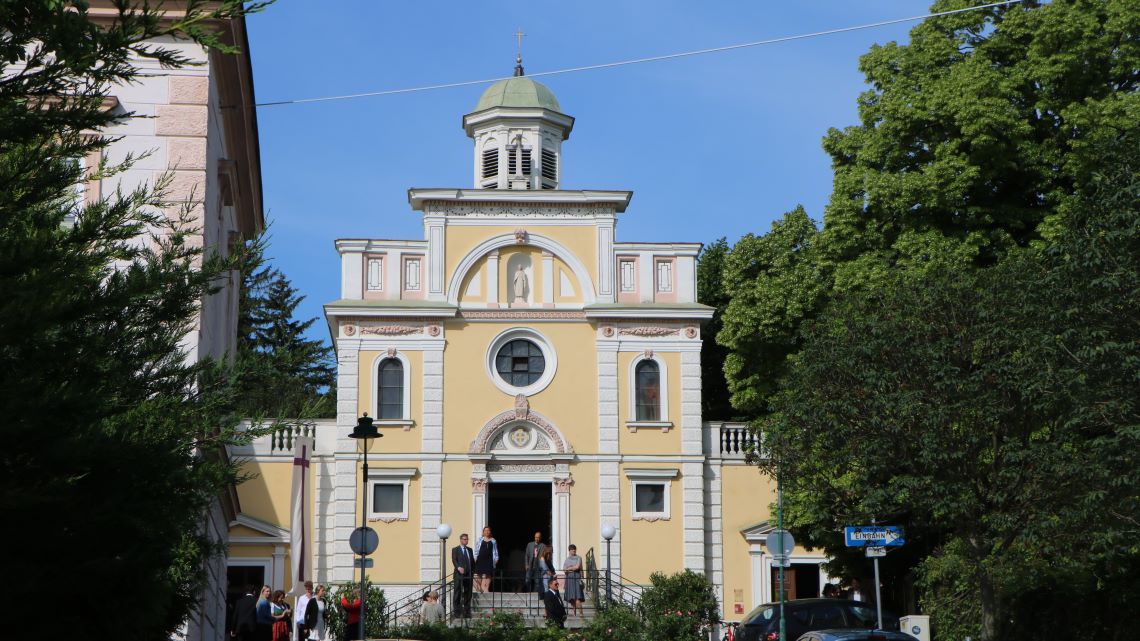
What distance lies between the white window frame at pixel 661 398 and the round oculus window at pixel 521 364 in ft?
7.47

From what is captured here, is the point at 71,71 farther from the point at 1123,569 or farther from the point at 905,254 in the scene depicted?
the point at 905,254

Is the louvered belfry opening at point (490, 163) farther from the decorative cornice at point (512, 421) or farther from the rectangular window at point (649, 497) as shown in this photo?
the rectangular window at point (649, 497)

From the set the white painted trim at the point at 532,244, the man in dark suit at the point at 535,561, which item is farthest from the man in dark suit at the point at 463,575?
the white painted trim at the point at 532,244

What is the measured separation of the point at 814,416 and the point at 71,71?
19.1 metres

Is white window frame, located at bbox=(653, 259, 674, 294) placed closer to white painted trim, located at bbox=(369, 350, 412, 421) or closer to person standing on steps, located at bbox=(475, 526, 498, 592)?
white painted trim, located at bbox=(369, 350, 412, 421)

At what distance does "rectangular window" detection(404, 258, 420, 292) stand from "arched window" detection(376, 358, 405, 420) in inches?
75.4

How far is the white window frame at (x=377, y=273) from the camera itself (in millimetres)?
38562

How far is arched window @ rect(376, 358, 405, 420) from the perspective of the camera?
125 feet

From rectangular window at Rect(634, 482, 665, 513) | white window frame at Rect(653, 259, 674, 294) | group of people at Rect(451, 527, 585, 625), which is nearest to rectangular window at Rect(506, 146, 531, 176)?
white window frame at Rect(653, 259, 674, 294)

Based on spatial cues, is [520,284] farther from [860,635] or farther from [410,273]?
[860,635]

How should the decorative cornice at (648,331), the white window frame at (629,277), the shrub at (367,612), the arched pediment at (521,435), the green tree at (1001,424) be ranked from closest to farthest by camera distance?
the green tree at (1001,424) → the shrub at (367,612) → the arched pediment at (521,435) → the decorative cornice at (648,331) → the white window frame at (629,277)

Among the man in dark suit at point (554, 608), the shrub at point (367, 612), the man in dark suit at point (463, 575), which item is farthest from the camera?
the man in dark suit at point (463, 575)

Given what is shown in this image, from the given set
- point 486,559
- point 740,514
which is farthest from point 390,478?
point 740,514

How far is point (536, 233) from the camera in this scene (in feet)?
128
